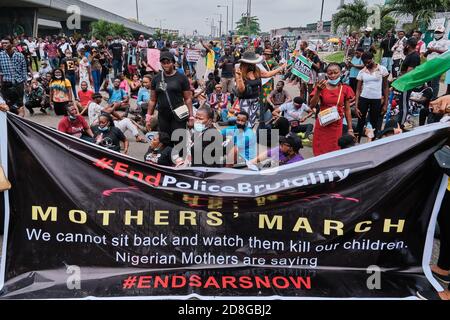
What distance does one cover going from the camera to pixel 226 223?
139 inches

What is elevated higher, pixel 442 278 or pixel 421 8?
pixel 421 8

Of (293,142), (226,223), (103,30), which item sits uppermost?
(103,30)

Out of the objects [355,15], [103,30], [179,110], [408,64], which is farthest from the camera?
[103,30]

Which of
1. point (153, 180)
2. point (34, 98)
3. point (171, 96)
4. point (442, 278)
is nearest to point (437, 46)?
point (171, 96)

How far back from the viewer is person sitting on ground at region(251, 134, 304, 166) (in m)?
4.79

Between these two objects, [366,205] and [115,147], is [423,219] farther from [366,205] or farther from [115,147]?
[115,147]

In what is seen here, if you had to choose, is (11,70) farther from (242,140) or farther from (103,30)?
(103,30)

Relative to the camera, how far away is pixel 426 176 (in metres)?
3.59

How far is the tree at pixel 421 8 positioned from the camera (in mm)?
20906

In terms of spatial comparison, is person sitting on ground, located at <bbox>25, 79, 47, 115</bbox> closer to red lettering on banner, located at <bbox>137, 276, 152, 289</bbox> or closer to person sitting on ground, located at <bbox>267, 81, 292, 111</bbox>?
person sitting on ground, located at <bbox>267, 81, 292, 111</bbox>

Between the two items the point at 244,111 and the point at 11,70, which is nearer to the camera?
the point at 244,111

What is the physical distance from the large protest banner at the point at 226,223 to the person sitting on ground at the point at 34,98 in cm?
856

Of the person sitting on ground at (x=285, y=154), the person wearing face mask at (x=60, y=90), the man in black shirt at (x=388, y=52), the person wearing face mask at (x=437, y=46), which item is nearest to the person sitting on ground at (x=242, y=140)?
the person sitting on ground at (x=285, y=154)

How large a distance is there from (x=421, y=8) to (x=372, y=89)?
17.4 metres
